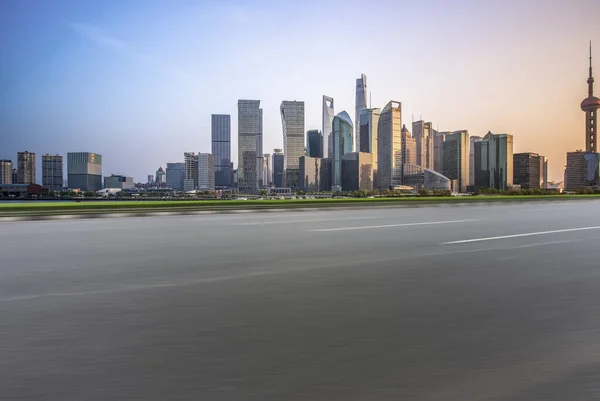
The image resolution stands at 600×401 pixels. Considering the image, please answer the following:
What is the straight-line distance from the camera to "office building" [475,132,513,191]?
589 feet

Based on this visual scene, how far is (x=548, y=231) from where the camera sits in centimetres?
1614

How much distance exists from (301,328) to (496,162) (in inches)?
7716

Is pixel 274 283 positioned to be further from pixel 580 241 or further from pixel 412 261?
pixel 580 241

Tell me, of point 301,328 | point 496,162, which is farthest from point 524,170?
point 301,328

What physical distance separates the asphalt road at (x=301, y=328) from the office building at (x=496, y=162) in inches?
7235

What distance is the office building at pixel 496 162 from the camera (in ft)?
589

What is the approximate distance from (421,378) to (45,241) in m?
13.4

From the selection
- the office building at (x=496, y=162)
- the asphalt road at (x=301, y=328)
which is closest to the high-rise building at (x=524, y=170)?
the office building at (x=496, y=162)

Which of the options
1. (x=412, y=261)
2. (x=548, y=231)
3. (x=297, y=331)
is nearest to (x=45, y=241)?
(x=412, y=261)

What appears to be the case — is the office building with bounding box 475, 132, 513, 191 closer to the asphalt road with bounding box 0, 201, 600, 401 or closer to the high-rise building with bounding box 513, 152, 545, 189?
the high-rise building with bounding box 513, 152, 545, 189

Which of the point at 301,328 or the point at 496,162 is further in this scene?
the point at 496,162

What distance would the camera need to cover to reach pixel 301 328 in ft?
15.2

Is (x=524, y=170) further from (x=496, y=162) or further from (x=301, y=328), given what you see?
(x=301, y=328)

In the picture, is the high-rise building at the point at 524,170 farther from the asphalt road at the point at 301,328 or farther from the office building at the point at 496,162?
the asphalt road at the point at 301,328
